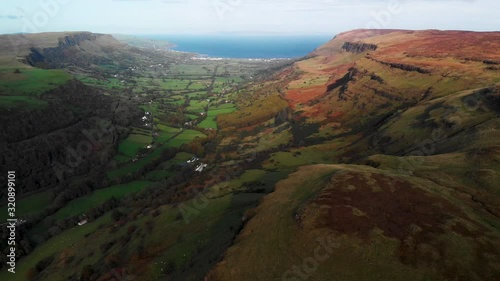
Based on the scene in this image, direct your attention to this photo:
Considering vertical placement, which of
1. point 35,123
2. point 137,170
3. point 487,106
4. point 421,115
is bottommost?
point 137,170

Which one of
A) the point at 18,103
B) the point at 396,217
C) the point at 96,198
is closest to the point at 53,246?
the point at 96,198

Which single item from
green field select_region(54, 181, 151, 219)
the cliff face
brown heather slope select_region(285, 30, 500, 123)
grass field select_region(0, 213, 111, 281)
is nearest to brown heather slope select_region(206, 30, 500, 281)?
brown heather slope select_region(285, 30, 500, 123)

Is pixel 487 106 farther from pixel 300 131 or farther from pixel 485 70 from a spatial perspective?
pixel 300 131

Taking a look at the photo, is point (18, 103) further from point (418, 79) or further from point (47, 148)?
point (418, 79)

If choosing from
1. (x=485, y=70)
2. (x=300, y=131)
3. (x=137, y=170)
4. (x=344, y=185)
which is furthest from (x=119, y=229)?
(x=485, y=70)

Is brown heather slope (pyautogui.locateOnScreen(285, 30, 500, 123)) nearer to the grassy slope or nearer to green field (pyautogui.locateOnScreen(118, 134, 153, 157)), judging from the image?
green field (pyautogui.locateOnScreen(118, 134, 153, 157))

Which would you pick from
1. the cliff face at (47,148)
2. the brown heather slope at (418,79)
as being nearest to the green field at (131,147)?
the cliff face at (47,148)

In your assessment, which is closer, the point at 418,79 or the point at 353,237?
the point at 353,237

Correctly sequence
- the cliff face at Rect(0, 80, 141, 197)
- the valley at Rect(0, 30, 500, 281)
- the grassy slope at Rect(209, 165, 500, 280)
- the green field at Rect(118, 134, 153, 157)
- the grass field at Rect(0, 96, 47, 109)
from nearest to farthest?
the grassy slope at Rect(209, 165, 500, 280) → the valley at Rect(0, 30, 500, 281) → the cliff face at Rect(0, 80, 141, 197) → the grass field at Rect(0, 96, 47, 109) → the green field at Rect(118, 134, 153, 157)
